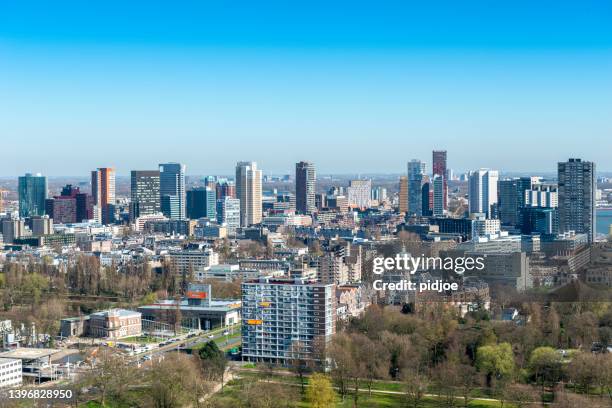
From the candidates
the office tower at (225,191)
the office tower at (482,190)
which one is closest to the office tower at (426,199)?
the office tower at (482,190)

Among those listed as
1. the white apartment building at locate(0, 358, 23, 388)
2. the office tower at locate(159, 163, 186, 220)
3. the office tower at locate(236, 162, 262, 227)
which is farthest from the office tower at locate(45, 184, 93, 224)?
the white apartment building at locate(0, 358, 23, 388)

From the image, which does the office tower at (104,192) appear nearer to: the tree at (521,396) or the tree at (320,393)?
the tree at (320,393)

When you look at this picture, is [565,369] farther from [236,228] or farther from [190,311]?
[236,228]

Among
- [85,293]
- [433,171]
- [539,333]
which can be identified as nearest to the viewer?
[539,333]

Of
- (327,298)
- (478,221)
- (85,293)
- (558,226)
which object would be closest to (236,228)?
(478,221)

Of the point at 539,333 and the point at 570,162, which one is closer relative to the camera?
the point at 539,333

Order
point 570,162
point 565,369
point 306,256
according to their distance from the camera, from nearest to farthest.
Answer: point 565,369 < point 306,256 < point 570,162

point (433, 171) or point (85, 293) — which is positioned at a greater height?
point (433, 171)
